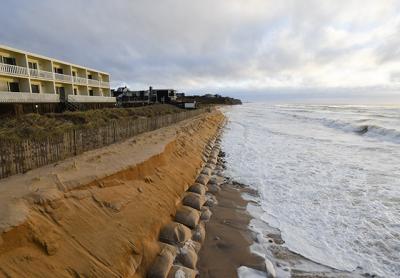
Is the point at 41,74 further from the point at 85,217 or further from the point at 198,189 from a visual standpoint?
the point at 85,217

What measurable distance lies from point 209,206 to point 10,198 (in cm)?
487

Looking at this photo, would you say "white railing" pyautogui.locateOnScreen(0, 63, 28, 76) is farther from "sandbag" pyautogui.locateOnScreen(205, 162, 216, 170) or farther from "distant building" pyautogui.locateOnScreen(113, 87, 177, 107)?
"distant building" pyautogui.locateOnScreen(113, 87, 177, 107)

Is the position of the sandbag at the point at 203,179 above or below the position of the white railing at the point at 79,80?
below

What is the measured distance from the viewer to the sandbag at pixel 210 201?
788 cm

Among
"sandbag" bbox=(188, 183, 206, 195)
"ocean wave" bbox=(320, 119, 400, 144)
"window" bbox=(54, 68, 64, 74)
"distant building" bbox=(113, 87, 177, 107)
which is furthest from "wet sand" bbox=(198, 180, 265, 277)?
"distant building" bbox=(113, 87, 177, 107)

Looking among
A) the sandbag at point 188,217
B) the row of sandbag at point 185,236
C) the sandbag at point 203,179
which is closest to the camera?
the row of sandbag at point 185,236

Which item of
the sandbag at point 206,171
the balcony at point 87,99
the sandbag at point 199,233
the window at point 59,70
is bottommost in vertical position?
the sandbag at point 206,171

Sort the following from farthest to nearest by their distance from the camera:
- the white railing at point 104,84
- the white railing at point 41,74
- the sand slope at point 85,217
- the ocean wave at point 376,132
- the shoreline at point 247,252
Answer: the white railing at point 104,84, the white railing at point 41,74, the ocean wave at point 376,132, the shoreline at point 247,252, the sand slope at point 85,217

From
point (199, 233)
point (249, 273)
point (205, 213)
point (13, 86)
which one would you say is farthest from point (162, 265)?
point (13, 86)

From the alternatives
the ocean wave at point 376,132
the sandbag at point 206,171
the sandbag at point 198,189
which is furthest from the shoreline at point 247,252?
the ocean wave at point 376,132

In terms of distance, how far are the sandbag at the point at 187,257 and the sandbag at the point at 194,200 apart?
6.89ft

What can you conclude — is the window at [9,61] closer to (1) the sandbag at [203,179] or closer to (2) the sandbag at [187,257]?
(1) the sandbag at [203,179]

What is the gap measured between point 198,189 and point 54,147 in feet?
14.9

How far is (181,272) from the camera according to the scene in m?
4.62
